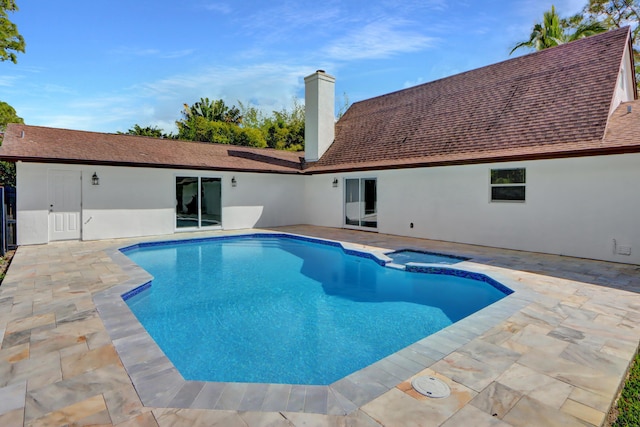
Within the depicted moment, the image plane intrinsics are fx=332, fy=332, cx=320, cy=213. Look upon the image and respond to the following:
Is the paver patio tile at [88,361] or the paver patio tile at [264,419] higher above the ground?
the paver patio tile at [88,361]

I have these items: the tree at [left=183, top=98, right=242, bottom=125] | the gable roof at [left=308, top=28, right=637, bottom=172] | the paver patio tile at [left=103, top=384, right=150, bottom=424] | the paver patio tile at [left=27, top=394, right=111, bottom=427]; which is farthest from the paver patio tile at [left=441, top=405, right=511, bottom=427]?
the tree at [left=183, top=98, right=242, bottom=125]

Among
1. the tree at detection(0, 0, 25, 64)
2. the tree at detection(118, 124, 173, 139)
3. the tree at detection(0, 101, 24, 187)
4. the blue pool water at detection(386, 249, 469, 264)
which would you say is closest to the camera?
the blue pool water at detection(386, 249, 469, 264)

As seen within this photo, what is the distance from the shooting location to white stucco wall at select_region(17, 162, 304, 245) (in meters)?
10.1

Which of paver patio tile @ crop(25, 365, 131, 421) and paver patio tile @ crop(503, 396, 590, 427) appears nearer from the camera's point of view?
paver patio tile @ crop(503, 396, 590, 427)

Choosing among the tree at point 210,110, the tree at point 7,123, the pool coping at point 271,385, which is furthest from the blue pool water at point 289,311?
the tree at point 210,110

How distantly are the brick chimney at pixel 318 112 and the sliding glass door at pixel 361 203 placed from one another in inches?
125

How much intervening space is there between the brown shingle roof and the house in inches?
2.8

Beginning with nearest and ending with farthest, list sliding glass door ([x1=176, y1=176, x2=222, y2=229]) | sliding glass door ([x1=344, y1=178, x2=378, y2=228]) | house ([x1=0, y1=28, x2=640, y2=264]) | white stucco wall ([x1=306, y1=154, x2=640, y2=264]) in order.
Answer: white stucco wall ([x1=306, y1=154, x2=640, y2=264]) < house ([x1=0, y1=28, x2=640, y2=264]) < sliding glass door ([x1=176, y1=176, x2=222, y2=229]) < sliding glass door ([x1=344, y1=178, x2=378, y2=228])

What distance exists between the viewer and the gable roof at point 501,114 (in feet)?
30.1

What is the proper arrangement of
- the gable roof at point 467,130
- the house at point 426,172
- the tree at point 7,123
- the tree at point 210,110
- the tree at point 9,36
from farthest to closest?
the tree at point 210,110 < the tree at point 7,123 < the tree at point 9,36 < the gable roof at point 467,130 < the house at point 426,172

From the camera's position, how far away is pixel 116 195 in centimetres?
1156

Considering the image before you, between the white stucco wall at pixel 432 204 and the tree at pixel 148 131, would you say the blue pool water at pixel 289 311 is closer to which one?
the white stucco wall at pixel 432 204

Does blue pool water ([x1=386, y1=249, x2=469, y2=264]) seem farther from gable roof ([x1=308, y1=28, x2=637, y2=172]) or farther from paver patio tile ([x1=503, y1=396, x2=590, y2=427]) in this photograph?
paver patio tile ([x1=503, y1=396, x2=590, y2=427])

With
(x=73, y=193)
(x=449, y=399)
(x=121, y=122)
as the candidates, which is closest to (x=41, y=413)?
(x=449, y=399)
